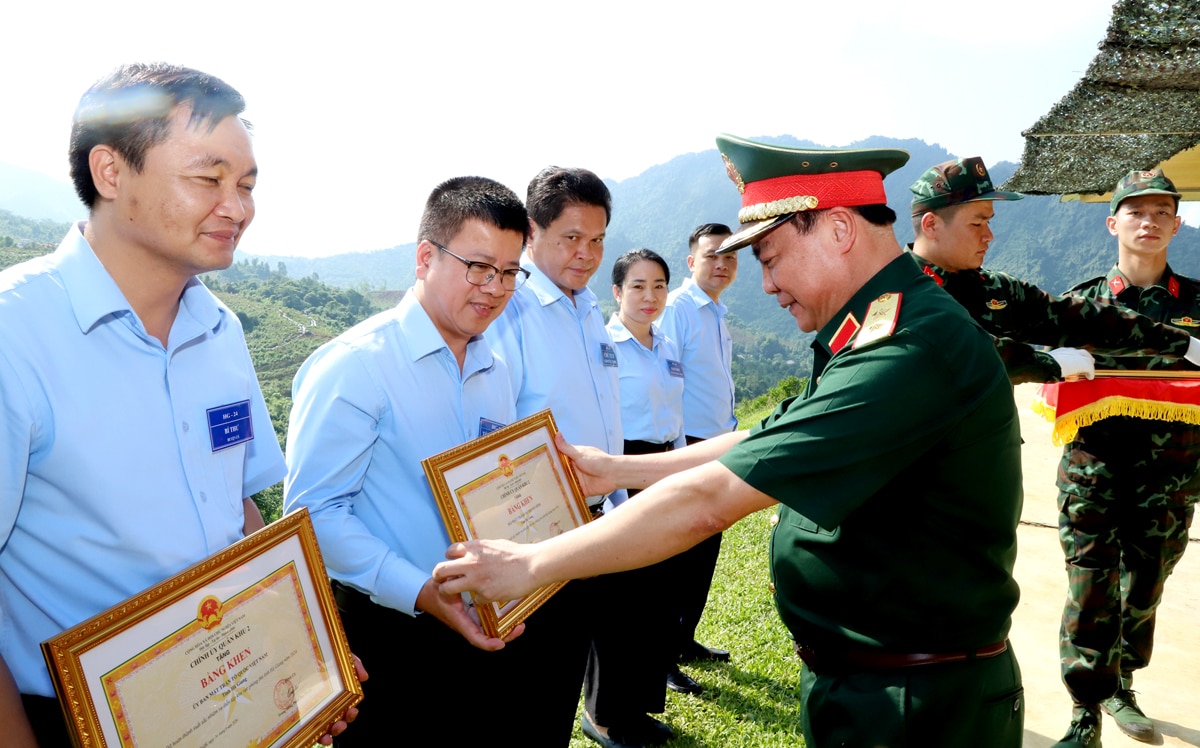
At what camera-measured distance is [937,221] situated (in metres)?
3.21

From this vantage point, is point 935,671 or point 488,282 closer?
point 935,671

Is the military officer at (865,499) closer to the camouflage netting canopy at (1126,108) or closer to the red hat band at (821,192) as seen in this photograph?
the red hat band at (821,192)

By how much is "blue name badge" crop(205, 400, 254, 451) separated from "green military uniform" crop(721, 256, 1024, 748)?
1243 millimetres

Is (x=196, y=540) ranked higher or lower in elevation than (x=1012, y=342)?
higher

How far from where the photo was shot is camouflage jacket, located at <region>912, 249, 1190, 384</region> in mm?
3221

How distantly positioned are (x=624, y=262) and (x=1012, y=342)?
2.53m

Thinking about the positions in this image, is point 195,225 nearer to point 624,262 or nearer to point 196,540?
point 196,540

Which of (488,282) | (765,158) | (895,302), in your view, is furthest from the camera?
(488,282)

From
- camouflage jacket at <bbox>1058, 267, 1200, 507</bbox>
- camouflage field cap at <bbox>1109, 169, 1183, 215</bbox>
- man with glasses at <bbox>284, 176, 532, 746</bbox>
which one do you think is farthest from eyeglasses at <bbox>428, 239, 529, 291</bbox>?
camouflage field cap at <bbox>1109, 169, 1183, 215</bbox>

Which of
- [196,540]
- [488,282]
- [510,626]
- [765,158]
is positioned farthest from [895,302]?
[196,540]

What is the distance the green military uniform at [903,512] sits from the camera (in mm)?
1493

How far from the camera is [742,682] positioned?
4.00m

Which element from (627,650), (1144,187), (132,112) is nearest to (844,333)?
(132,112)

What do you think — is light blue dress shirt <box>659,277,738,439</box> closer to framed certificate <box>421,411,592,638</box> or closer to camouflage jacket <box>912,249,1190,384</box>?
camouflage jacket <box>912,249,1190,384</box>
